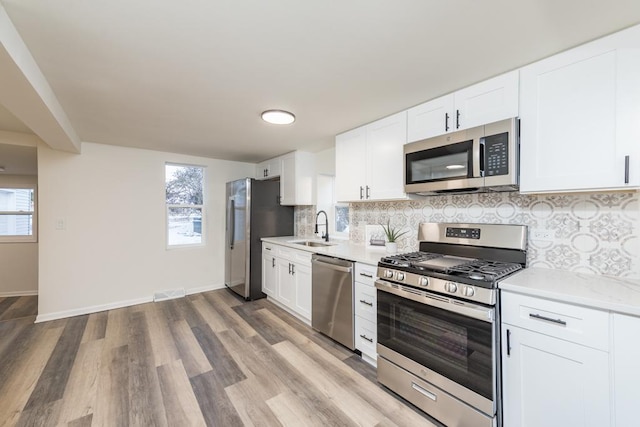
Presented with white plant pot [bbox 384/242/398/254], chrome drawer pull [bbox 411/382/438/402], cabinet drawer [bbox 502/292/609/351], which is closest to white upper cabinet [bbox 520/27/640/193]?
cabinet drawer [bbox 502/292/609/351]

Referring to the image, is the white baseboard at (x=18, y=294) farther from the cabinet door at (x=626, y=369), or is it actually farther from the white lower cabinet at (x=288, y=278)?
the cabinet door at (x=626, y=369)

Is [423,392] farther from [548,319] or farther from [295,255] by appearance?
[295,255]

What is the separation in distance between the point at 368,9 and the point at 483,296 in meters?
1.56

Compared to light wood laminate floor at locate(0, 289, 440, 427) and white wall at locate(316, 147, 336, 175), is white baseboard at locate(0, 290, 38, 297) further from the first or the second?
white wall at locate(316, 147, 336, 175)

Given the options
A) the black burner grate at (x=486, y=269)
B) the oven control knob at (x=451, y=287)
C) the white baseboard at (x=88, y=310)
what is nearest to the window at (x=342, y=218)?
the black burner grate at (x=486, y=269)

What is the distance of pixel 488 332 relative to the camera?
1422 millimetres

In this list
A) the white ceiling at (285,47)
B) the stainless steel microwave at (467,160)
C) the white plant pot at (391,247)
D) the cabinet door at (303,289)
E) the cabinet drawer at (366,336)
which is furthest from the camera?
the cabinet door at (303,289)

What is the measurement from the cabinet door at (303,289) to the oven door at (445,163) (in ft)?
4.93

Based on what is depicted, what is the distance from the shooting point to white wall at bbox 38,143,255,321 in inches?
128

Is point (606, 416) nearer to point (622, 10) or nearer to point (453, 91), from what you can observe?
point (622, 10)

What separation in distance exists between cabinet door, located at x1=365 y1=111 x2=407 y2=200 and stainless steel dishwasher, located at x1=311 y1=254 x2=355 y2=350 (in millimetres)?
754

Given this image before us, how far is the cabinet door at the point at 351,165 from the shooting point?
107 inches

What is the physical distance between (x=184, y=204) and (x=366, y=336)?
341 centimetres

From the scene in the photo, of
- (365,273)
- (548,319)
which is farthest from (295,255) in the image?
(548,319)
